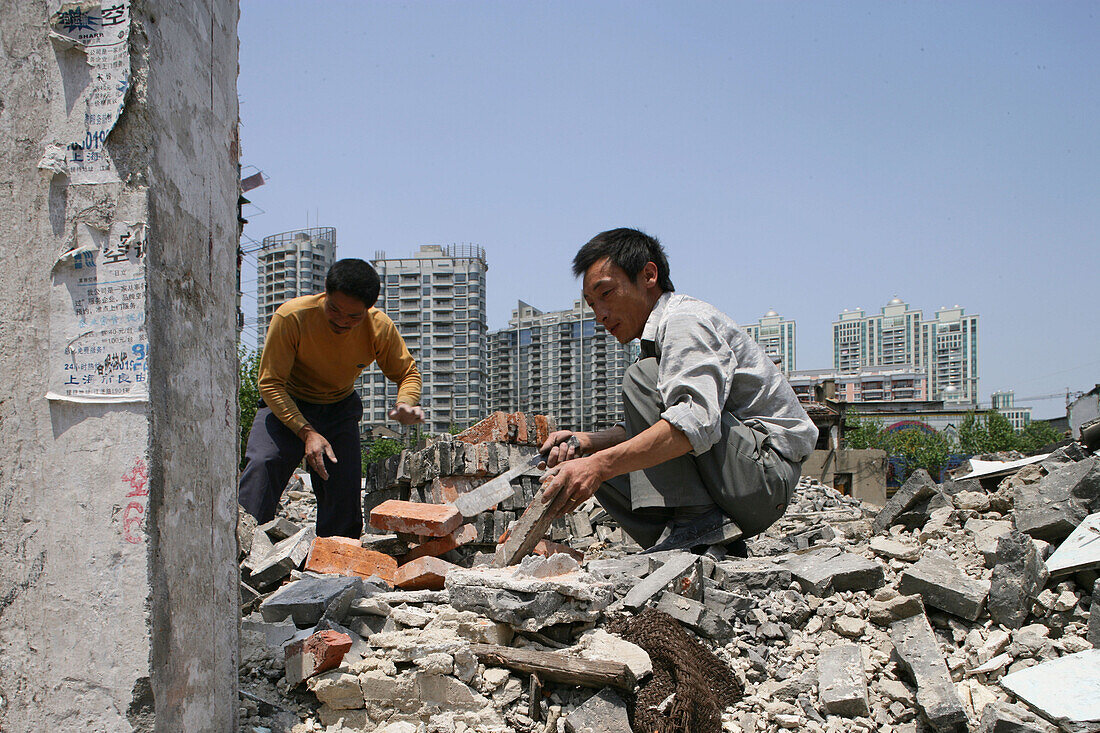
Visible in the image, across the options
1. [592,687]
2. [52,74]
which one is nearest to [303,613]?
[592,687]

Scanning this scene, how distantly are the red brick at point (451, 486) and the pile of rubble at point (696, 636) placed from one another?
6.93ft

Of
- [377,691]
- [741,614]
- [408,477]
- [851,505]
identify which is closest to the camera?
[377,691]

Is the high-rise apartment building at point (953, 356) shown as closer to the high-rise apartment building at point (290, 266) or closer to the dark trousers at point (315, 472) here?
the high-rise apartment building at point (290, 266)

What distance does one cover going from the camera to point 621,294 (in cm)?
356

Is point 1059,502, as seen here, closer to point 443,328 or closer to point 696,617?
point 696,617

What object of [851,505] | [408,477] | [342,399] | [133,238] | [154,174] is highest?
[154,174]

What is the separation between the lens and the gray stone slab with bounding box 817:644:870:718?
7.86 ft

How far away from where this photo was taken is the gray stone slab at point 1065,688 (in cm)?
217

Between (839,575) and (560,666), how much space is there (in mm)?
1418

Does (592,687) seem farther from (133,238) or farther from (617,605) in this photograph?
(133,238)

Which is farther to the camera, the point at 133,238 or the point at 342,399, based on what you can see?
the point at 342,399


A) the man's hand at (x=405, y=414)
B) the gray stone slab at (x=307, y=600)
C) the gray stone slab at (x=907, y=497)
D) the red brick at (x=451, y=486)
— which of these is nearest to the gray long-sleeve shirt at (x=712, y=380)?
the gray stone slab at (x=907, y=497)

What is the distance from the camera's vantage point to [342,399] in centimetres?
493

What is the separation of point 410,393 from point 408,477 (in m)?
1.24
